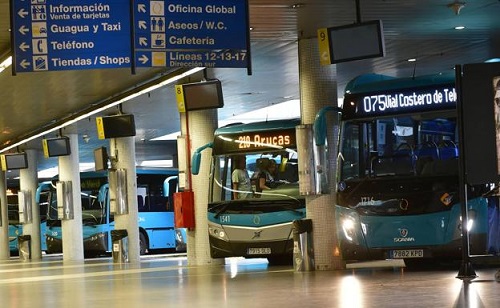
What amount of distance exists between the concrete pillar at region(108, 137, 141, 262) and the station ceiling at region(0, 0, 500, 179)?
1076mm

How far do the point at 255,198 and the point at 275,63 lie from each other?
272 centimetres

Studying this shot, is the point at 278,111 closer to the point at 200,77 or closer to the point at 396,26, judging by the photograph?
the point at 200,77

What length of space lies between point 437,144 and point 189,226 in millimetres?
9008

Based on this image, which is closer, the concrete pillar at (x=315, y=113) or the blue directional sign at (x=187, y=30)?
the blue directional sign at (x=187, y=30)

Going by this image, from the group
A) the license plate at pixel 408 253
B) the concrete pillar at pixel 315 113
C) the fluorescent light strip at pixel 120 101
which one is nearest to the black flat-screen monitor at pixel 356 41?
the license plate at pixel 408 253

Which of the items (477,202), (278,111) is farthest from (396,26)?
(278,111)

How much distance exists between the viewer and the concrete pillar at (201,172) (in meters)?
25.3

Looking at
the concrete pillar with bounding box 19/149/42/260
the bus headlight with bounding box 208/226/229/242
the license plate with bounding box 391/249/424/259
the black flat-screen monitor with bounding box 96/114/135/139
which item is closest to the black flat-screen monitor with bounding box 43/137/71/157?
the concrete pillar with bounding box 19/149/42/260

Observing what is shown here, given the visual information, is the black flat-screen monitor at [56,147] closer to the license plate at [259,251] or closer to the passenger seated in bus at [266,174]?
the passenger seated in bus at [266,174]

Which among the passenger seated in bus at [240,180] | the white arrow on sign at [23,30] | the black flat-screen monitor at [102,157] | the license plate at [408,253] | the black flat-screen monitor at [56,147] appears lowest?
the license plate at [408,253]

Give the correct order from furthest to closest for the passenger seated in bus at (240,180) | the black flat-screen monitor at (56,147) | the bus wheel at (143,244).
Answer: the bus wheel at (143,244) → the black flat-screen monitor at (56,147) → the passenger seated in bus at (240,180)

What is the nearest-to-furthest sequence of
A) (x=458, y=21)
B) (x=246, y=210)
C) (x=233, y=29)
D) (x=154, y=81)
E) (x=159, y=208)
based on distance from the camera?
(x=233, y=29)
(x=458, y=21)
(x=246, y=210)
(x=154, y=81)
(x=159, y=208)

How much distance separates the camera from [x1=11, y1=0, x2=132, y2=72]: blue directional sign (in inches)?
586

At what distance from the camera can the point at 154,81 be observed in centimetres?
2420
